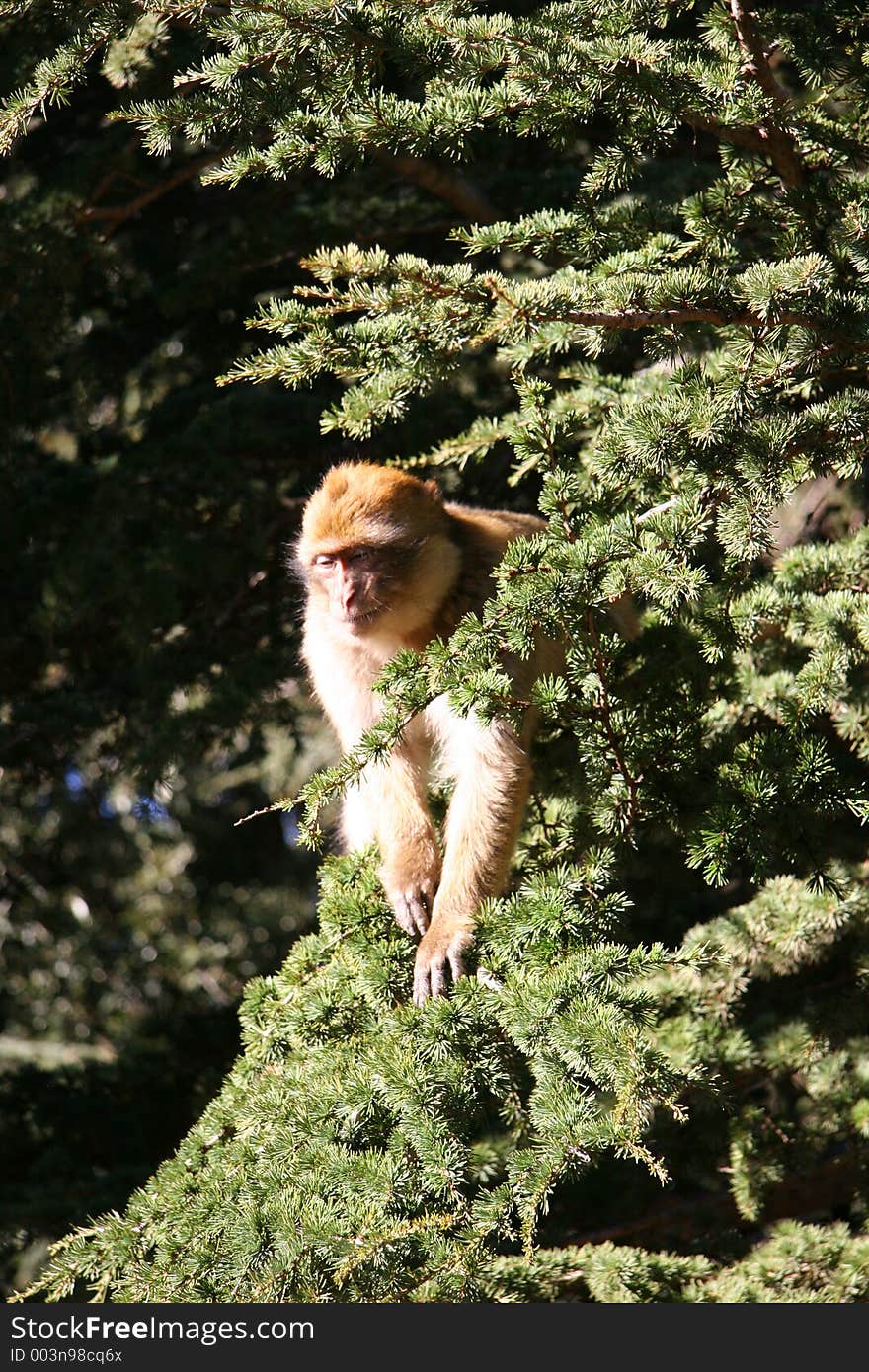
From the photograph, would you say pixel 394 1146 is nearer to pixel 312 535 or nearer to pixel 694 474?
pixel 694 474

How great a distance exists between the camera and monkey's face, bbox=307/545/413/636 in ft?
13.1

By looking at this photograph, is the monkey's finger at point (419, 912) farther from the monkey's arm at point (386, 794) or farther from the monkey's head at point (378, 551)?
the monkey's head at point (378, 551)

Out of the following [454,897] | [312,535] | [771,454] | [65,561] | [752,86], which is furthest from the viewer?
[65,561]

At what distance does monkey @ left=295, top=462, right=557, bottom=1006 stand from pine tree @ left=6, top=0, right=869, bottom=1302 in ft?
0.68

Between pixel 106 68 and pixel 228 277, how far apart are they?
108 centimetres

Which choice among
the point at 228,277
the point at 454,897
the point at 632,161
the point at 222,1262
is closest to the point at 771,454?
the point at 632,161

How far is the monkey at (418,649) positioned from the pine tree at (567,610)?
0.68 ft

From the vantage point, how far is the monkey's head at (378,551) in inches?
157

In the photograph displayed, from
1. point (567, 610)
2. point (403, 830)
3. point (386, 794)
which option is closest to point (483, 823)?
point (403, 830)

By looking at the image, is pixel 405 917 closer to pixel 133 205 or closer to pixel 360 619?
pixel 360 619

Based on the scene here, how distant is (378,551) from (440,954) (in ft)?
4.23

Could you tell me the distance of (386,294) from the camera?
2900 mm

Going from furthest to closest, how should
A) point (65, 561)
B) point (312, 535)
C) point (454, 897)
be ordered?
point (65, 561)
point (312, 535)
point (454, 897)

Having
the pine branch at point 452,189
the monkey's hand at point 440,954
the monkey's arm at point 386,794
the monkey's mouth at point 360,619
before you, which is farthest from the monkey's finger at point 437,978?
the pine branch at point 452,189
